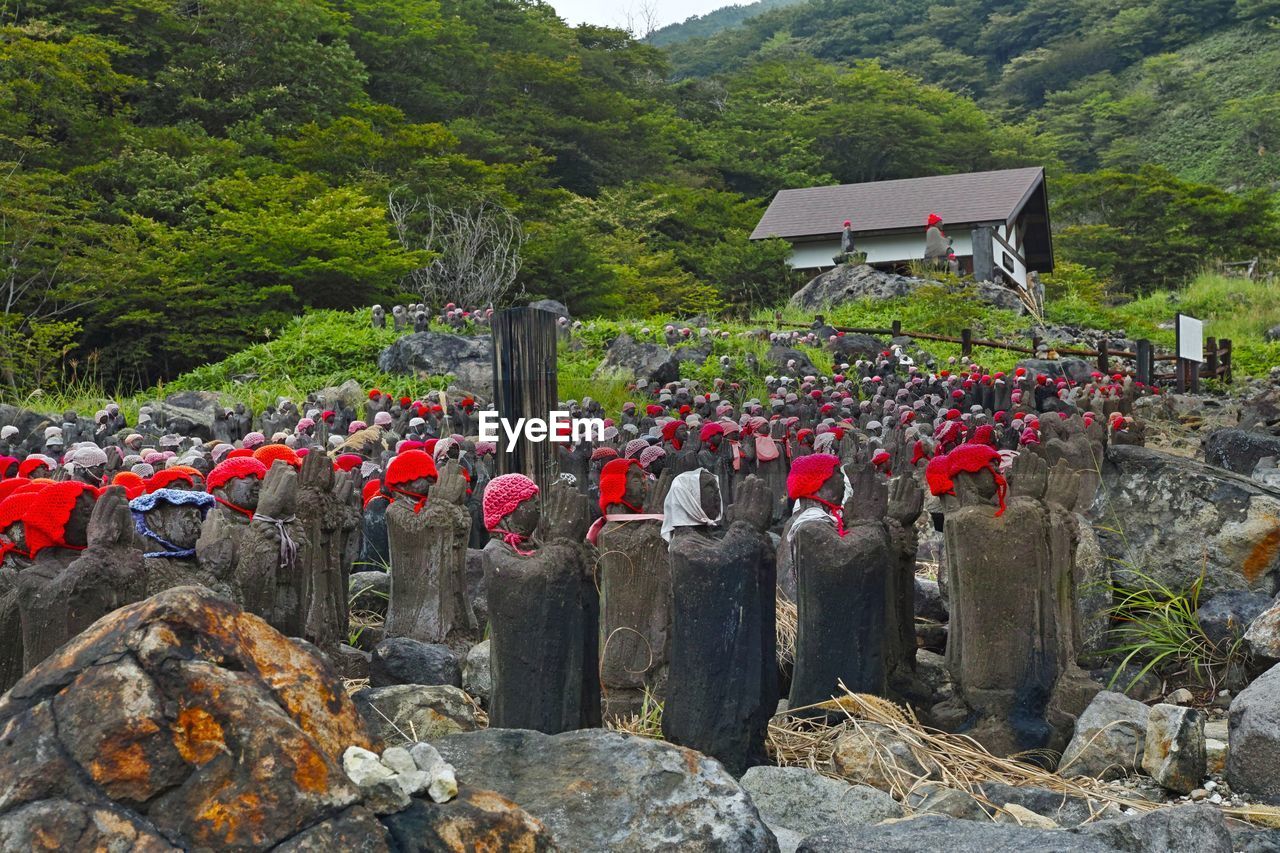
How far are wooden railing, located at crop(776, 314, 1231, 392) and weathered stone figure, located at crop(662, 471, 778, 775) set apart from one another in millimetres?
15838

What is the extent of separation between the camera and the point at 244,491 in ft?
22.9

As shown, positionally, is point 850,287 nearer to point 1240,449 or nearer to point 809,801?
point 1240,449

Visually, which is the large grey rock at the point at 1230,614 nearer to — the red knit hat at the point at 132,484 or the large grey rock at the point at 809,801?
the large grey rock at the point at 809,801

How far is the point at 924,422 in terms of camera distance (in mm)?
14914

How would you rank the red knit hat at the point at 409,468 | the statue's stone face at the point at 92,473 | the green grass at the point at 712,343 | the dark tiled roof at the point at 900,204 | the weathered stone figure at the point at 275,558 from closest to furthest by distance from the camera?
the weathered stone figure at the point at 275,558
the red knit hat at the point at 409,468
the statue's stone face at the point at 92,473
the green grass at the point at 712,343
the dark tiled roof at the point at 900,204

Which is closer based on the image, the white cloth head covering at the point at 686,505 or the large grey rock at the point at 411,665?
the white cloth head covering at the point at 686,505

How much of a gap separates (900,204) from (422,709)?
30.6 m

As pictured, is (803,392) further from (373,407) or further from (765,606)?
(765,606)

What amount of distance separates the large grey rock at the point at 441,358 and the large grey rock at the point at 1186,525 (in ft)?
39.9

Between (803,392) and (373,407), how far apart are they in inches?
252

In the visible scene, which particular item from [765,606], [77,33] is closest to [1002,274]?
[77,33]

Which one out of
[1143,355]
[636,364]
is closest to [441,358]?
[636,364]

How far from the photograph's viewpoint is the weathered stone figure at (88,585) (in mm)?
4793

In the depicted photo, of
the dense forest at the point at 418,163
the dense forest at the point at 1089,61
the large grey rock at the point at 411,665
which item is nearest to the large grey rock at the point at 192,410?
the dense forest at the point at 418,163
